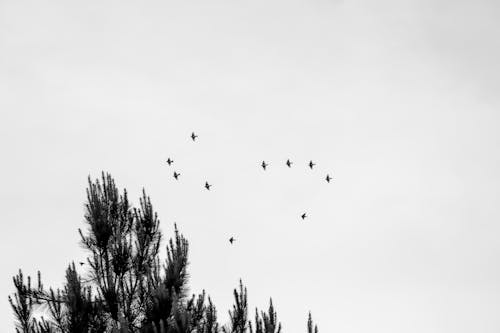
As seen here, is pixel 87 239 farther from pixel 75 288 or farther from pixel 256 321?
pixel 256 321

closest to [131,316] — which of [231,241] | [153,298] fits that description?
[153,298]

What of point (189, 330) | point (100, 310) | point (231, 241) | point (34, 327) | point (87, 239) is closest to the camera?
point (189, 330)

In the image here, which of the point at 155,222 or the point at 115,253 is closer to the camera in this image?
the point at 115,253

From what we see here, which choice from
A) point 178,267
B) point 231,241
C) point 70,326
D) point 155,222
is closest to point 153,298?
point 178,267

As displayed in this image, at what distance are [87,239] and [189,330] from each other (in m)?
3.08

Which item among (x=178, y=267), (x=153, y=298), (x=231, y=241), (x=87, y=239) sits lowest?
(x=153, y=298)

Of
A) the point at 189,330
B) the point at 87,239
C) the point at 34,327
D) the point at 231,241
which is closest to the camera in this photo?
the point at 189,330

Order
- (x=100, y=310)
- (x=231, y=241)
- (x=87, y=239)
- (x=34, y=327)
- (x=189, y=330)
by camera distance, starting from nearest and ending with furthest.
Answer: (x=189, y=330) < (x=34, y=327) < (x=100, y=310) < (x=87, y=239) < (x=231, y=241)

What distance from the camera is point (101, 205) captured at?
996 centimetres

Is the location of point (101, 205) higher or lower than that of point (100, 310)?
higher

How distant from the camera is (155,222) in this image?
33.3ft

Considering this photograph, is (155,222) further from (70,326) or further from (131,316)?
(70,326)

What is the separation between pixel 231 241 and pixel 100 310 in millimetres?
5433

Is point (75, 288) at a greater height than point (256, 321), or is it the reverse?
point (75, 288)
